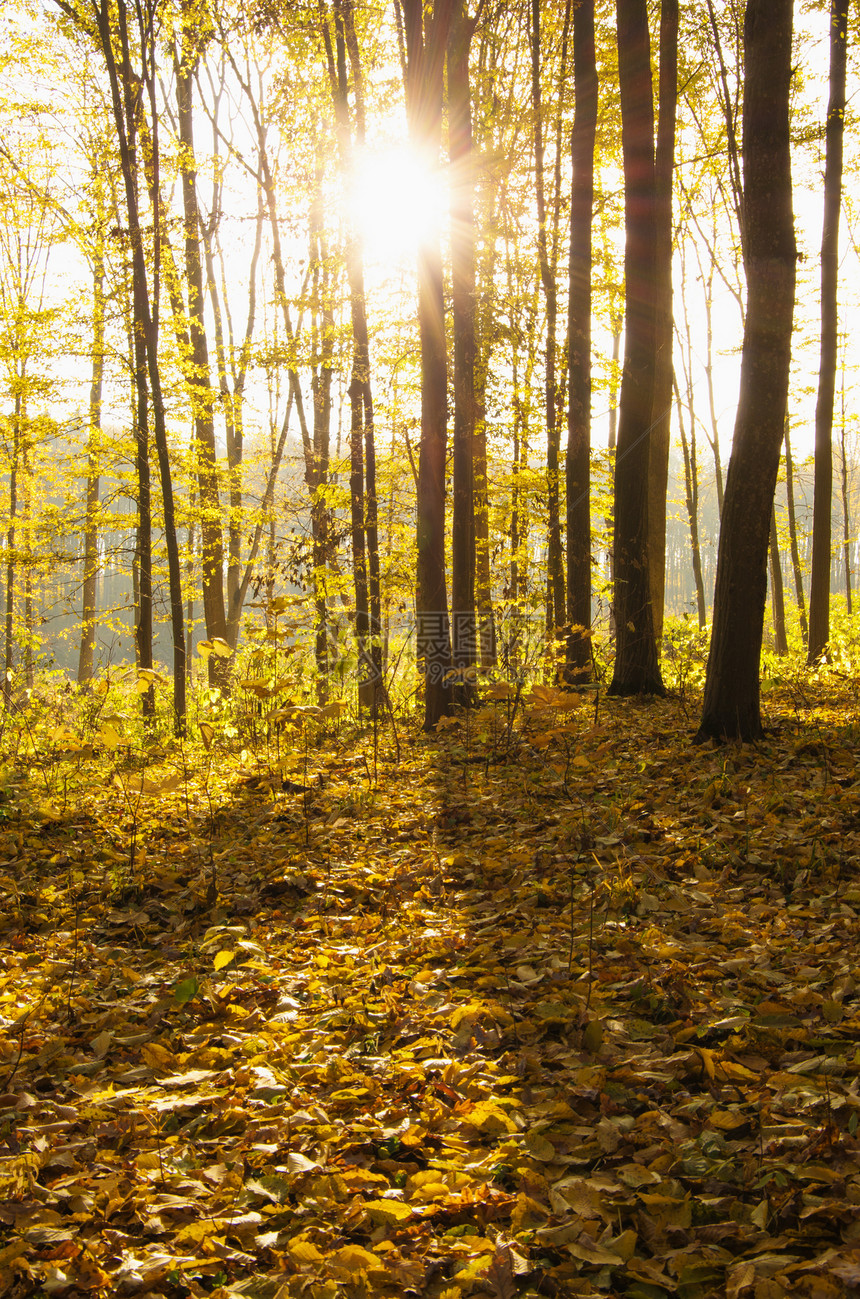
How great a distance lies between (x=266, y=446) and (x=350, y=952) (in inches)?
681

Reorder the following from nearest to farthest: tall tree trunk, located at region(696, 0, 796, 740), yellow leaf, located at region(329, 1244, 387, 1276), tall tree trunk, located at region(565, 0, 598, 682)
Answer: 1. yellow leaf, located at region(329, 1244, 387, 1276)
2. tall tree trunk, located at region(696, 0, 796, 740)
3. tall tree trunk, located at region(565, 0, 598, 682)

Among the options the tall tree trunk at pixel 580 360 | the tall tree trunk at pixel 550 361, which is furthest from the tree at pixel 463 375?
the tall tree trunk at pixel 550 361

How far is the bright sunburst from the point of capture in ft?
25.7

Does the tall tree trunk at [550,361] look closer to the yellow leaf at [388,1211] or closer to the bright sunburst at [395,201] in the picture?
the bright sunburst at [395,201]

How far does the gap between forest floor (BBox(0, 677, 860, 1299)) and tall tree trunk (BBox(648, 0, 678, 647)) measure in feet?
16.8

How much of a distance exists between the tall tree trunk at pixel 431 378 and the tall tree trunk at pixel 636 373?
1.78 m

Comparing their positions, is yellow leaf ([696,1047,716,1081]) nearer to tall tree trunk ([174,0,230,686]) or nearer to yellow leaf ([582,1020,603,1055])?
yellow leaf ([582,1020,603,1055])

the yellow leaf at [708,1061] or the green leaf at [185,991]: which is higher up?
the yellow leaf at [708,1061]

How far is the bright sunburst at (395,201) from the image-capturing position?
25.7 feet

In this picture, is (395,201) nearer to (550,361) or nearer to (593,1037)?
(550,361)

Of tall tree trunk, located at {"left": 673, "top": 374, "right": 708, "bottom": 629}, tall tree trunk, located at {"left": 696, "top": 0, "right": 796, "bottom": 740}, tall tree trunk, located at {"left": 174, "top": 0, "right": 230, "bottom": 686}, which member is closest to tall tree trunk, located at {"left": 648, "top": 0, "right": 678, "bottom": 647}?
tall tree trunk, located at {"left": 696, "top": 0, "right": 796, "bottom": 740}

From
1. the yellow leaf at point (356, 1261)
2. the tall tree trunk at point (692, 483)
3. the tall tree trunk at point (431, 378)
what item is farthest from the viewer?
the tall tree trunk at point (692, 483)

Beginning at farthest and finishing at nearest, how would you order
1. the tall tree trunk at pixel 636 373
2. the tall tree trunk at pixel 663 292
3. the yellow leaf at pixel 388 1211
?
the tall tree trunk at pixel 663 292, the tall tree trunk at pixel 636 373, the yellow leaf at pixel 388 1211

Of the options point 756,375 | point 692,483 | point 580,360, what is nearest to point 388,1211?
point 756,375
